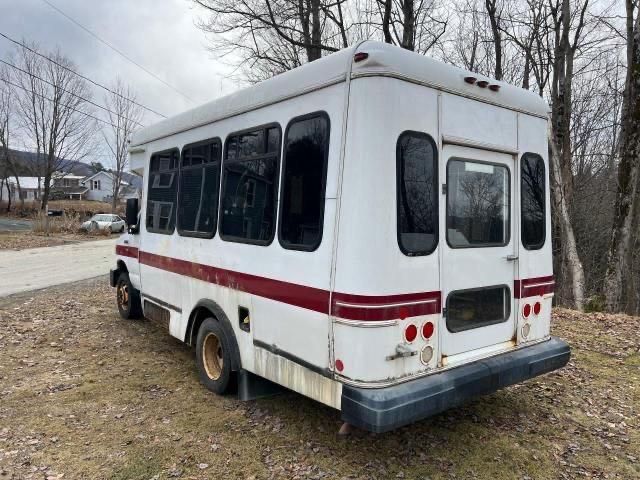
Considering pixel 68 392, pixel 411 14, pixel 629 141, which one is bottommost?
pixel 68 392

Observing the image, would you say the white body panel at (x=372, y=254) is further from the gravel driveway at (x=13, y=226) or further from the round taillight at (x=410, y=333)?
the gravel driveway at (x=13, y=226)

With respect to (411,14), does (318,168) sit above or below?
below

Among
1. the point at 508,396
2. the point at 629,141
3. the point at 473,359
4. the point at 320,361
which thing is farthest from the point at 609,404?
the point at 629,141

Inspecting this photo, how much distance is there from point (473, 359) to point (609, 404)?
6.84 ft

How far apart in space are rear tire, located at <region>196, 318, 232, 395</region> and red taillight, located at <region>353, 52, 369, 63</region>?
103 inches

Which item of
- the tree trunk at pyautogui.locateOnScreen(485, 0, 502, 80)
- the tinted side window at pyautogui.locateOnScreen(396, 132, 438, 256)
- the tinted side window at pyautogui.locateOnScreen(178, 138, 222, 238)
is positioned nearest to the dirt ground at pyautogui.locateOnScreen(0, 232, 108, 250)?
the tinted side window at pyautogui.locateOnScreen(178, 138, 222, 238)

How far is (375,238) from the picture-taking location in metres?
A: 3.08

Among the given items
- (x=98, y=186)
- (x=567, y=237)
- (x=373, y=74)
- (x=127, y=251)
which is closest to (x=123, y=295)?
(x=127, y=251)

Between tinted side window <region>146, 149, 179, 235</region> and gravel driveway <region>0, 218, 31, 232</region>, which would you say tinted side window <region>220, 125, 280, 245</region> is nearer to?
tinted side window <region>146, 149, 179, 235</region>

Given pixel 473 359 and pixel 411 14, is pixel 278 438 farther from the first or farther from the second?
pixel 411 14

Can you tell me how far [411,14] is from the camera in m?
13.6

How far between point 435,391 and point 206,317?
8.33ft

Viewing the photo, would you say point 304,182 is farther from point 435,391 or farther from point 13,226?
point 13,226

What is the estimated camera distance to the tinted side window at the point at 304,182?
11.1 feet
